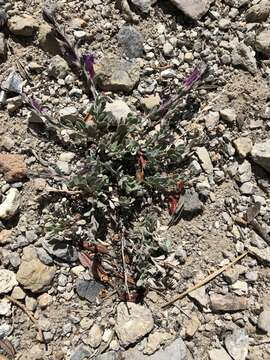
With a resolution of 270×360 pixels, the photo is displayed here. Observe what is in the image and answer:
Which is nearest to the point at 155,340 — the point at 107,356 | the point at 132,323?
the point at 132,323

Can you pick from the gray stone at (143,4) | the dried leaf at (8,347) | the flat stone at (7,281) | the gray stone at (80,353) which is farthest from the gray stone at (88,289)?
the gray stone at (143,4)

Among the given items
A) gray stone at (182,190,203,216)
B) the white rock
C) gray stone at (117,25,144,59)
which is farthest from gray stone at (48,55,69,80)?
gray stone at (182,190,203,216)

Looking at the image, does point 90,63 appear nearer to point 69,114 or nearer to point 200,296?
point 69,114

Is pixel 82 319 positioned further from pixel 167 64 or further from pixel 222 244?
pixel 167 64

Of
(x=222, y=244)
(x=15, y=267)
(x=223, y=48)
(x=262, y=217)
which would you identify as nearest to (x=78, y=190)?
(x=15, y=267)

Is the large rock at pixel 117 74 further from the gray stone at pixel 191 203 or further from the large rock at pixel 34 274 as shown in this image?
the large rock at pixel 34 274
